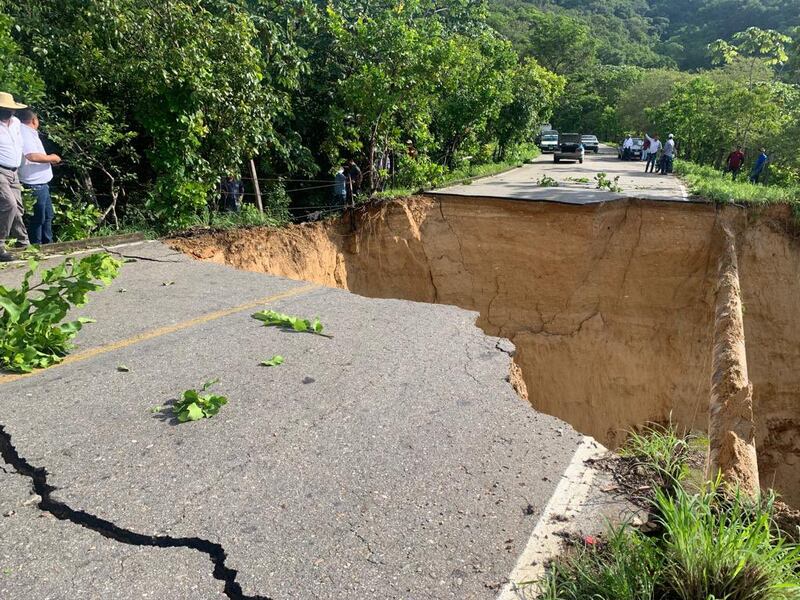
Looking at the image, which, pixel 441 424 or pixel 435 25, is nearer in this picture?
pixel 441 424

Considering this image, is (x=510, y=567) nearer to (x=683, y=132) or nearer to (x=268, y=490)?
(x=268, y=490)

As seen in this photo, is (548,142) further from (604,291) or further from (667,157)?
(604,291)

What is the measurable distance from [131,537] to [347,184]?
10729 mm

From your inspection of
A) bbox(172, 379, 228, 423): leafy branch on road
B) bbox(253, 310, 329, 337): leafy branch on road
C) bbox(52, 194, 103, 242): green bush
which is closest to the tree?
bbox(52, 194, 103, 242): green bush

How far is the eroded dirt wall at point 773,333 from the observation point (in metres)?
12.0

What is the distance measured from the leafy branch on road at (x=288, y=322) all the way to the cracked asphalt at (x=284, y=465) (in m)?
0.19

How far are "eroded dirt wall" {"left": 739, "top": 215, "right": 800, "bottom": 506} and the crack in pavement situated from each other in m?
12.5

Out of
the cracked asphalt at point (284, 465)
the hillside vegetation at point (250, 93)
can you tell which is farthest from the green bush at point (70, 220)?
the cracked asphalt at point (284, 465)

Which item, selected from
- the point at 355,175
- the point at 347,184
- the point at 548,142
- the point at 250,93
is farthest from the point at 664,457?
the point at 548,142

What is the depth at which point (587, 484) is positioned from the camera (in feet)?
10.4

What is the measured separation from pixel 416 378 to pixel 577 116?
64.7m

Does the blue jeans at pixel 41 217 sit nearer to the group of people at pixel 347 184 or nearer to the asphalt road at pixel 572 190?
the group of people at pixel 347 184

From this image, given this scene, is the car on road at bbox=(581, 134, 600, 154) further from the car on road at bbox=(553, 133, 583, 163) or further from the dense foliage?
the dense foliage

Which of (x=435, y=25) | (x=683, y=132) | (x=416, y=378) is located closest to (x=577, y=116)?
(x=683, y=132)
